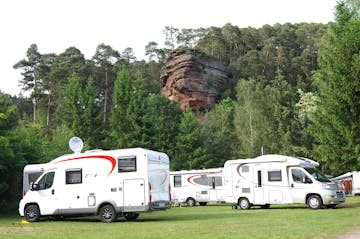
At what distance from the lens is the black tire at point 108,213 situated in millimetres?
18500

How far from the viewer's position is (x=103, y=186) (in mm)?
18594

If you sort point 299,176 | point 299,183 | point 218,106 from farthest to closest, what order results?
point 218,106 → point 299,176 → point 299,183

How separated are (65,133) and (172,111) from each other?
21.2 m

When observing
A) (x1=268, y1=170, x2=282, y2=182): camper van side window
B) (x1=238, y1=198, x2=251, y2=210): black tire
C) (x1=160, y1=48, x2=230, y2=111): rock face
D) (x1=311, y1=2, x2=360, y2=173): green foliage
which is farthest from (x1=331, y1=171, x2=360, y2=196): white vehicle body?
(x1=160, y1=48, x2=230, y2=111): rock face

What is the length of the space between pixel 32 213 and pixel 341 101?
52.4 ft

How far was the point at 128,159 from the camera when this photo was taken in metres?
18.4

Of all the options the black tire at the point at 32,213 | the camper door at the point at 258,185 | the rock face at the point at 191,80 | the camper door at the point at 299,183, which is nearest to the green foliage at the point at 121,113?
the rock face at the point at 191,80

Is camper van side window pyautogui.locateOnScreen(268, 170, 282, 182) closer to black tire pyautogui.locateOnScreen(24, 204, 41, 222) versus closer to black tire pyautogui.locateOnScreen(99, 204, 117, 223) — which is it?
black tire pyautogui.locateOnScreen(99, 204, 117, 223)

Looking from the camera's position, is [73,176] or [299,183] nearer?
[73,176]

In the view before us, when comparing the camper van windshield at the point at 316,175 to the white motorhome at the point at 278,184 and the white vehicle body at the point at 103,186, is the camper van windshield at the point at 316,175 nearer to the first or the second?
the white motorhome at the point at 278,184

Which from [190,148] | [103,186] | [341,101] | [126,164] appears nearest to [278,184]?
[341,101]

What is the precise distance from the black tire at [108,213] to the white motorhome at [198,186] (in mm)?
14016

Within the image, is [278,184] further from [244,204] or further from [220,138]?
[220,138]

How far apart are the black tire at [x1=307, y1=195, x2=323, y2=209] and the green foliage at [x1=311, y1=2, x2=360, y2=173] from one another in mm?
3393
